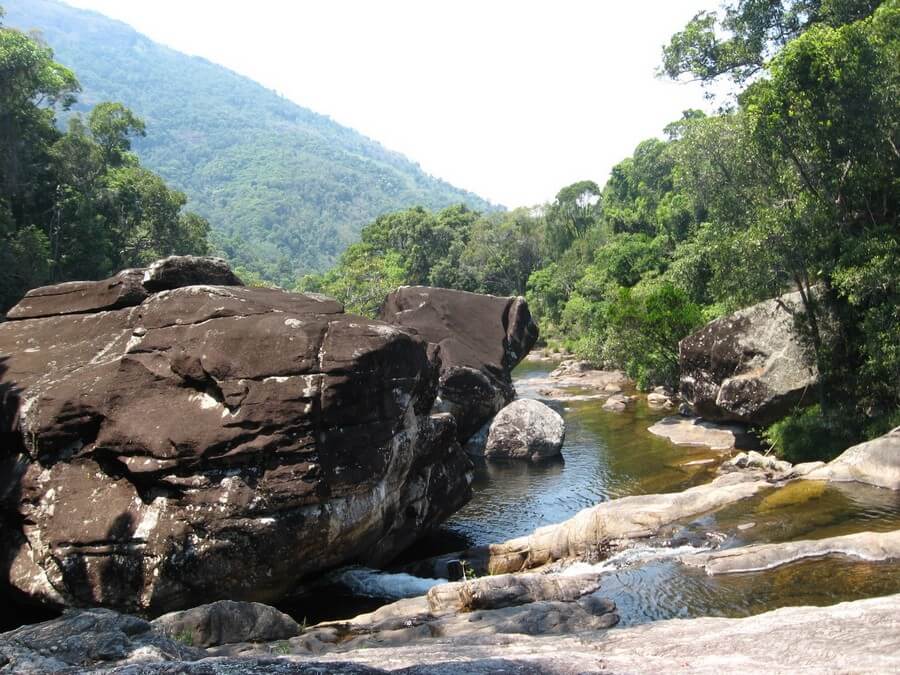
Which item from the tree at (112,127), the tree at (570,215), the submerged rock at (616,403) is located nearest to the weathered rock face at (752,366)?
the submerged rock at (616,403)

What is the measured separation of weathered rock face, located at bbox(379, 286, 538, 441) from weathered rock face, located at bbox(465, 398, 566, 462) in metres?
0.73

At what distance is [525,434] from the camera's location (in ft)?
89.0

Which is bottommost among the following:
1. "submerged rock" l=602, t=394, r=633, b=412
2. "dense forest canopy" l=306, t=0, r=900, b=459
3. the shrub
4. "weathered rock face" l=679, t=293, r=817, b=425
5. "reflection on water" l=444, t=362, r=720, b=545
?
"reflection on water" l=444, t=362, r=720, b=545

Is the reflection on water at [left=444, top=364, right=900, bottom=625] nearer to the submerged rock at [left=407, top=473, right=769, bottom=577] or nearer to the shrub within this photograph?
the submerged rock at [left=407, top=473, right=769, bottom=577]

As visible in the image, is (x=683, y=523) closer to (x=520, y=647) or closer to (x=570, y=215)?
(x=520, y=647)

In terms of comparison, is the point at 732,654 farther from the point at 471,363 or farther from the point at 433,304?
the point at 433,304

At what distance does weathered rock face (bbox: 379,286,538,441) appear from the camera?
27938mm

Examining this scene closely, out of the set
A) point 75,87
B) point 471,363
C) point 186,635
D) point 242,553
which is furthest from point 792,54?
point 75,87

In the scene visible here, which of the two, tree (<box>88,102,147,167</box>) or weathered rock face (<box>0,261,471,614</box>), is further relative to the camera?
tree (<box>88,102,147,167</box>)

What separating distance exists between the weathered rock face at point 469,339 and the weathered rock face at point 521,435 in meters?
0.73

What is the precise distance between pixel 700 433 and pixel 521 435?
670 cm

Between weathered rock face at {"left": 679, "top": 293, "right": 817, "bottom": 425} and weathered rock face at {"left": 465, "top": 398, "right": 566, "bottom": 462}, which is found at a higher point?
weathered rock face at {"left": 679, "top": 293, "right": 817, "bottom": 425}

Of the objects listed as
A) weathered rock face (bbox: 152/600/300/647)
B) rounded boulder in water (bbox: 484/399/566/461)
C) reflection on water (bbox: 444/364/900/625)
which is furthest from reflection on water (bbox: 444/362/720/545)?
weathered rock face (bbox: 152/600/300/647)

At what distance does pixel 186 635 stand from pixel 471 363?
1906 centimetres
